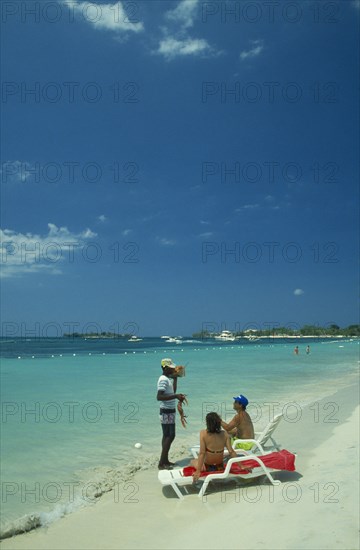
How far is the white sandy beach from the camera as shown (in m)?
5.26

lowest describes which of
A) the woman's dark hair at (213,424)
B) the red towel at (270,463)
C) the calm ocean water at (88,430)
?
the calm ocean water at (88,430)

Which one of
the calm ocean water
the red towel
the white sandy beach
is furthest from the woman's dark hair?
the calm ocean water

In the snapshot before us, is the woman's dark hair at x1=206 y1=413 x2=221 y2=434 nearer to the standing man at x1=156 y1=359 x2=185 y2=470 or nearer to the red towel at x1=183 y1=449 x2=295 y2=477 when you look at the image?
the red towel at x1=183 y1=449 x2=295 y2=477

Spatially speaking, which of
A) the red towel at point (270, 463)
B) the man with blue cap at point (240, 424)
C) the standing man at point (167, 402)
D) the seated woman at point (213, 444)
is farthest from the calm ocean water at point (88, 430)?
the man with blue cap at point (240, 424)

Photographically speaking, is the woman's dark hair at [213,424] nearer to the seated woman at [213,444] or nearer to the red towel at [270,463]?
the seated woman at [213,444]

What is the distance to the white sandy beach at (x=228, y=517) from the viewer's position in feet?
17.3

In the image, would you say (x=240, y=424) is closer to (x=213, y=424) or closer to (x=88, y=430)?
(x=213, y=424)

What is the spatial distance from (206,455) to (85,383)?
62.1ft

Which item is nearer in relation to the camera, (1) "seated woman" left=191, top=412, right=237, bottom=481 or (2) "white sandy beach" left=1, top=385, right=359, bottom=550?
(2) "white sandy beach" left=1, top=385, right=359, bottom=550

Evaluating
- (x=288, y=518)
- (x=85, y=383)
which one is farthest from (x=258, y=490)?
(x=85, y=383)

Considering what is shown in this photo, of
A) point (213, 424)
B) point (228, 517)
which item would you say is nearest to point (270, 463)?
point (213, 424)

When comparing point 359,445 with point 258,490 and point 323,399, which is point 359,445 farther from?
point 323,399

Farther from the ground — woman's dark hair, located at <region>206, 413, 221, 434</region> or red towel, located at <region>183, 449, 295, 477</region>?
woman's dark hair, located at <region>206, 413, 221, 434</region>

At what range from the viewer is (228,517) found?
5.90 meters
